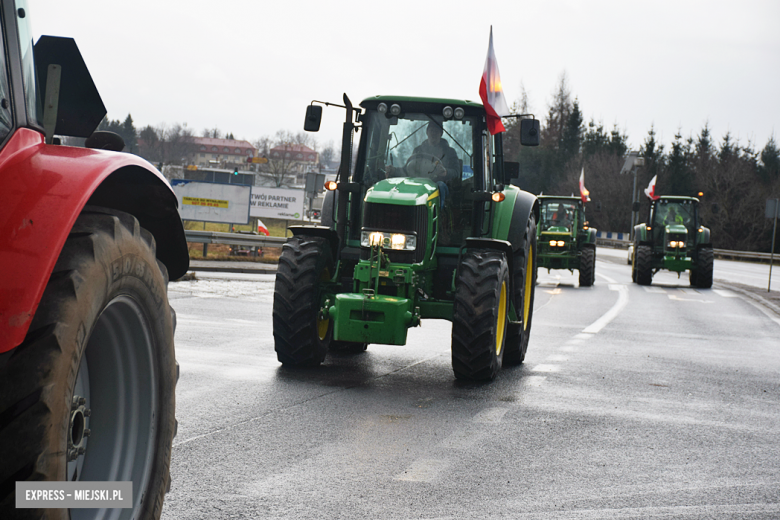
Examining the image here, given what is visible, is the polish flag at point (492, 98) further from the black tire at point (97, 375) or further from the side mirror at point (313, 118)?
the black tire at point (97, 375)

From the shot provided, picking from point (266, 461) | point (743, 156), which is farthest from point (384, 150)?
point (743, 156)

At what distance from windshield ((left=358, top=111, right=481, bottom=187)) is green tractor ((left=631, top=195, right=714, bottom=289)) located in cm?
1845

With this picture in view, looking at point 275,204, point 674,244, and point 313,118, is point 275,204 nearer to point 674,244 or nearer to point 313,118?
point 674,244

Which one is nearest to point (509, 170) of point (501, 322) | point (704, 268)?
point (501, 322)

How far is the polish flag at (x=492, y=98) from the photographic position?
8753 mm

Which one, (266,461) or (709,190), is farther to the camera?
(709,190)

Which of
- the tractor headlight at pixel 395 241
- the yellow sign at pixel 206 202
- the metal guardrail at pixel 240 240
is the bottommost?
the metal guardrail at pixel 240 240

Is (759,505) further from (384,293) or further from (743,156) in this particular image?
(743,156)

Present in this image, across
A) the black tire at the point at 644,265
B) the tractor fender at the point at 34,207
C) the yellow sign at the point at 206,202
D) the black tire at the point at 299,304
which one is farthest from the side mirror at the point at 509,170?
the yellow sign at the point at 206,202

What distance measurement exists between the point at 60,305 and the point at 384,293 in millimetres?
5684

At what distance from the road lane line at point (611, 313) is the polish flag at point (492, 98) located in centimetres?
486

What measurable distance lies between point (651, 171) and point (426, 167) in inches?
3484

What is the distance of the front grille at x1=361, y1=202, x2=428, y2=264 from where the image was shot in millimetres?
7844

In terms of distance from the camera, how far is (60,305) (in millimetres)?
2271
